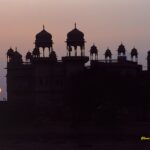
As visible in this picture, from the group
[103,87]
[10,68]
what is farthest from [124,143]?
[10,68]

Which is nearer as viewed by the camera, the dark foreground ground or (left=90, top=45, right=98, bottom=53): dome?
the dark foreground ground

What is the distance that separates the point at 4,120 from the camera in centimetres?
5341

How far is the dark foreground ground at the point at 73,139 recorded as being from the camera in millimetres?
35156

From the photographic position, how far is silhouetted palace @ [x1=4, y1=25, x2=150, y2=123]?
57062 mm

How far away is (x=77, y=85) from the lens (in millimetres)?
60312

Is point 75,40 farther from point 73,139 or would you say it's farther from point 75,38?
point 73,139

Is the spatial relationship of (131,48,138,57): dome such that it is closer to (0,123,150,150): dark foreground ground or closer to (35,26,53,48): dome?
(35,26,53,48): dome

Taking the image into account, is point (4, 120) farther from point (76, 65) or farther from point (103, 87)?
point (76, 65)

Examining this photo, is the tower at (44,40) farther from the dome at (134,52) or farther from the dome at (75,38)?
the dome at (134,52)

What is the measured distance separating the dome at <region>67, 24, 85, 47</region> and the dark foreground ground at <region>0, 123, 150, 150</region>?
21575 millimetres

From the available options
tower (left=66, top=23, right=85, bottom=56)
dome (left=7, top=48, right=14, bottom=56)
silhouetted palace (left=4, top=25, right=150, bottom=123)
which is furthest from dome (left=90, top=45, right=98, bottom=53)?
tower (left=66, top=23, right=85, bottom=56)

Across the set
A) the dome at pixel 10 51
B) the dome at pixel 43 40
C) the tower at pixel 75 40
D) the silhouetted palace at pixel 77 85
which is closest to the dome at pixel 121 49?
the silhouetted palace at pixel 77 85

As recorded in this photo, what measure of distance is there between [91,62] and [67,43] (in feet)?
14.7

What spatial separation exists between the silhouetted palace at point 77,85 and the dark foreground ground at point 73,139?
3837mm
